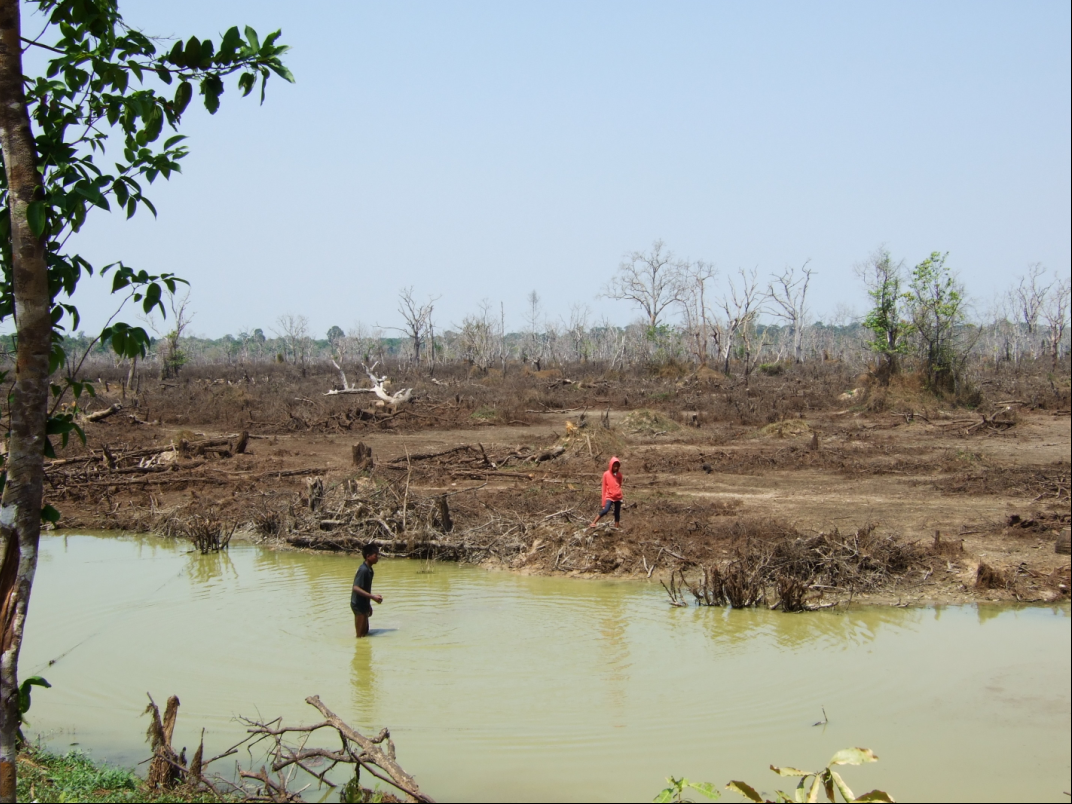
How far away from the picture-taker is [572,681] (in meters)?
8.05

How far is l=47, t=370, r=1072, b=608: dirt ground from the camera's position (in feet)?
36.7

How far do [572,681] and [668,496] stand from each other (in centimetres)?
864

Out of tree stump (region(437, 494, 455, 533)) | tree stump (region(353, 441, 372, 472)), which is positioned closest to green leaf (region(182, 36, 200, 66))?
tree stump (region(437, 494, 455, 533))

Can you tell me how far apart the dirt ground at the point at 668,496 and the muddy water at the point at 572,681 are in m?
0.84

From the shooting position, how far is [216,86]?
3779 mm

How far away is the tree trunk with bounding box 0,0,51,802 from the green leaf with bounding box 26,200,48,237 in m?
0.15

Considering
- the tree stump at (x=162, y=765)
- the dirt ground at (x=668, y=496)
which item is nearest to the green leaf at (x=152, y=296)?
the tree stump at (x=162, y=765)

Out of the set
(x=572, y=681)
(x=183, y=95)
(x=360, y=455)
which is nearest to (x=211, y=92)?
(x=183, y=95)

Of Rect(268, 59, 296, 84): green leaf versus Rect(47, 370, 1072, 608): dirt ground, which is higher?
Rect(268, 59, 296, 84): green leaf

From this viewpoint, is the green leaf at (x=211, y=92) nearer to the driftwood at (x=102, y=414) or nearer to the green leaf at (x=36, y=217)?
the green leaf at (x=36, y=217)

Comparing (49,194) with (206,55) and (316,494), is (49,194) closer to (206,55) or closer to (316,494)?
(206,55)

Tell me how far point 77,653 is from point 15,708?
6282 millimetres

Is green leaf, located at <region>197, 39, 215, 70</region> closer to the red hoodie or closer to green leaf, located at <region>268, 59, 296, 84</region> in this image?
green leaf, located at <region>268, 59, 296, 84</region>

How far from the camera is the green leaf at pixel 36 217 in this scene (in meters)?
3.29
